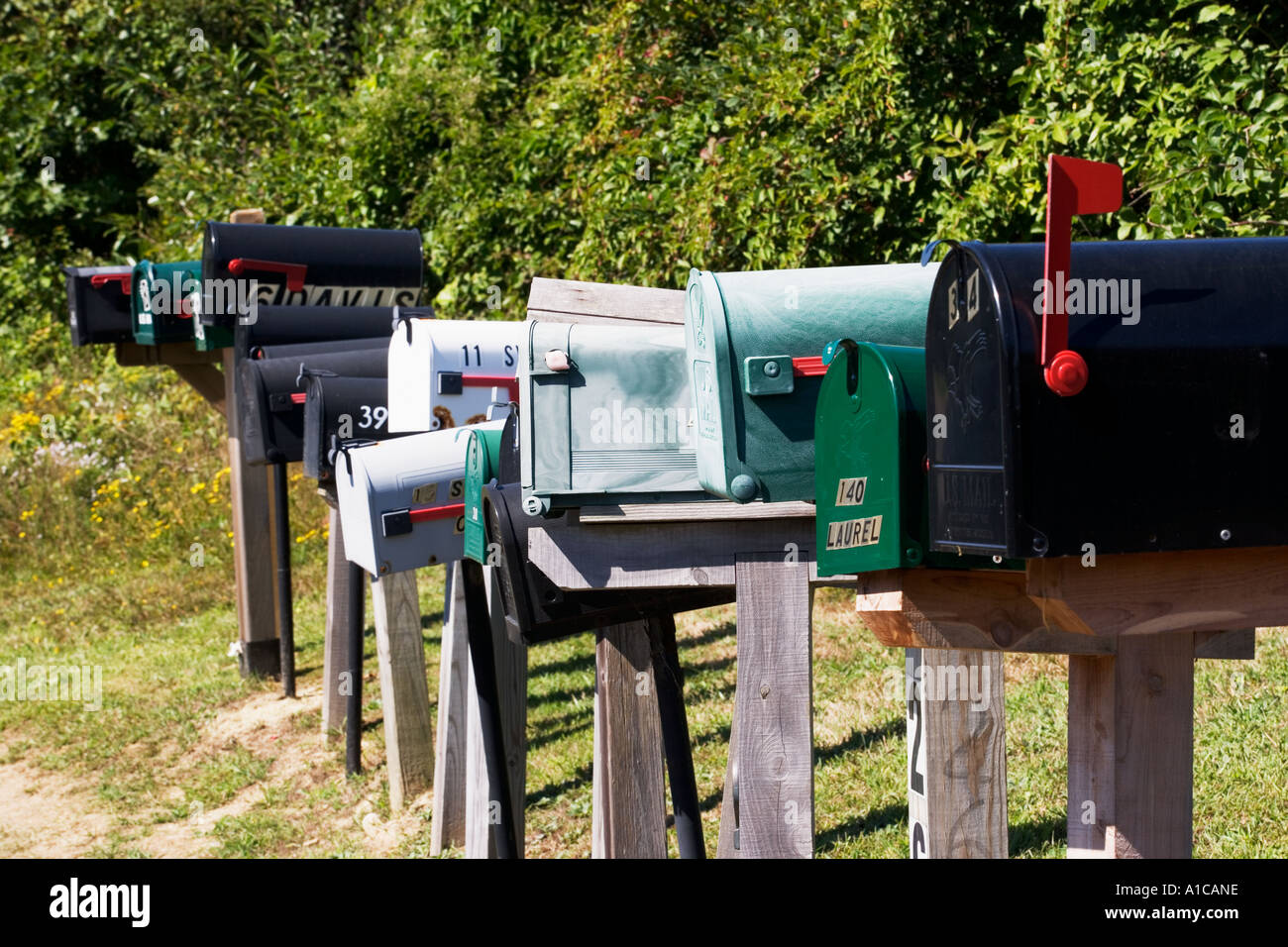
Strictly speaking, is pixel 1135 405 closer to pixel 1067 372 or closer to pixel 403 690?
pixel 1067 372

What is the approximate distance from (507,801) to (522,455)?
3.39ft

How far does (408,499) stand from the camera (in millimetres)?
3529

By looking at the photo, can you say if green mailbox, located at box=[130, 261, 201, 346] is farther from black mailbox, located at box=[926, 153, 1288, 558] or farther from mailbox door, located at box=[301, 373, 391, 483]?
black mailbox, located at box=[926, 153, 1288, 558]

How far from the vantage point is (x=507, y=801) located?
311cm

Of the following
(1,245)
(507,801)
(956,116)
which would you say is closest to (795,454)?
(507,801)

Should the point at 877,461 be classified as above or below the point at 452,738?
above

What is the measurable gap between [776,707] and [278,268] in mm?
3661

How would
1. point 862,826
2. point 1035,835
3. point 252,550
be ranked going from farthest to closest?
point 252,550 → point 862,826 → point 1035,835

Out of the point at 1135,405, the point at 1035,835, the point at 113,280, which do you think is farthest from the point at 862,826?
the point at 113,280

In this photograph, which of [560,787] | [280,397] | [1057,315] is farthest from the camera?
[280,397]

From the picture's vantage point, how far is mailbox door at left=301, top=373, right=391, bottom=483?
4141 mm

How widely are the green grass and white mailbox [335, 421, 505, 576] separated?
102cm

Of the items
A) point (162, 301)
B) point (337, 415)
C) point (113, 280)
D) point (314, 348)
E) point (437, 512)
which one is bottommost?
point (437, 512)
